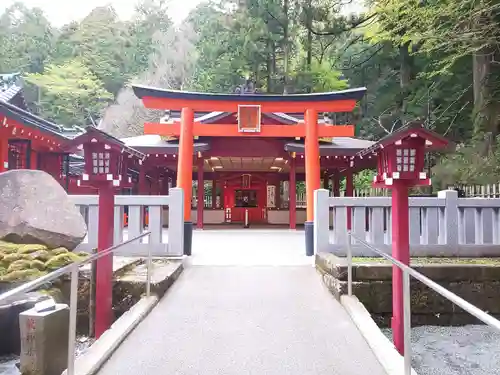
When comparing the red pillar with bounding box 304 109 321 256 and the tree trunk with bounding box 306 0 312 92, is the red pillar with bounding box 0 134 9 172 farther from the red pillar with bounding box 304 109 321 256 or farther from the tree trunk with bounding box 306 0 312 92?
the tree trunk with bounding box 306 0 312 92

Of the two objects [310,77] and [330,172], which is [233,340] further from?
[310,77]

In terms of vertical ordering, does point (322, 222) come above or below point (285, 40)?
below

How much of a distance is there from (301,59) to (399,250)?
2626cm

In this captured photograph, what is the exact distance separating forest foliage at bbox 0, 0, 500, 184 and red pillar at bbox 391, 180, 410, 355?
263 inches

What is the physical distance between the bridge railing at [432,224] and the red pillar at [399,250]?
212 centimetres

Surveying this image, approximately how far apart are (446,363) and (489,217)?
324cm

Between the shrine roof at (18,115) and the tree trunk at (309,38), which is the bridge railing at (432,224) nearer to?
the shrine roof at (18,115)

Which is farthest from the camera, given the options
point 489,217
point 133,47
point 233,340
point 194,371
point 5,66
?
point 133,47

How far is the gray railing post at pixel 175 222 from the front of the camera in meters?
7.23

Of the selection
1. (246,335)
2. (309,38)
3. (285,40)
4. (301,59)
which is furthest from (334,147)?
Result: (301,59)

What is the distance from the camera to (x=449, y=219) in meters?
6.97

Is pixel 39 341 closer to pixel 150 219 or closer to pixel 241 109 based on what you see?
pixel 150 219

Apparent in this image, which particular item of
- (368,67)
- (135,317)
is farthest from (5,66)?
(135,317)

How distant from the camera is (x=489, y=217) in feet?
22.9
